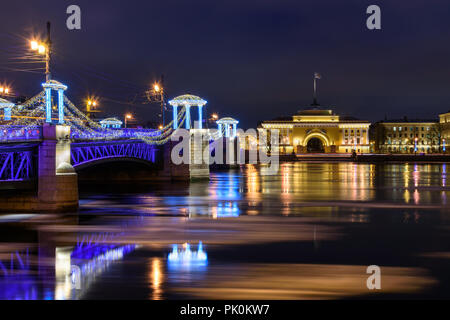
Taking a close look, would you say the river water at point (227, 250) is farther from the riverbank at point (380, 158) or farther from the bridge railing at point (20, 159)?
the riverbank at point (380, 158)

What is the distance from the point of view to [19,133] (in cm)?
2733

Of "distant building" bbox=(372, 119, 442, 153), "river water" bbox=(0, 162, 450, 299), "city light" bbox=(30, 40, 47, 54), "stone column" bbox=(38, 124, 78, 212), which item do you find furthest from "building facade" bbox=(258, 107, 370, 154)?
"city light" bbox=(30, 40, 47, 54)

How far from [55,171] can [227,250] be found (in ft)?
37.0

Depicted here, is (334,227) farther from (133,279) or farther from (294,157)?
(294,157)

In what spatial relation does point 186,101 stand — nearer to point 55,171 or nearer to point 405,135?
point 55,171

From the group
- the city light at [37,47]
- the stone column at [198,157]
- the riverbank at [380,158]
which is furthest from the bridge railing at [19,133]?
the riverbank at [380,158]

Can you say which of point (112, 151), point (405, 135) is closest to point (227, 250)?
point (112, 151)

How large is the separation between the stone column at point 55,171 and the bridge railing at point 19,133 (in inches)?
15.6

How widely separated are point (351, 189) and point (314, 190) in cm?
354

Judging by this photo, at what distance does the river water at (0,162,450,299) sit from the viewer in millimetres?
16656

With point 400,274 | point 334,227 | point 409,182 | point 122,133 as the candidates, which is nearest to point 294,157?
point 409,182

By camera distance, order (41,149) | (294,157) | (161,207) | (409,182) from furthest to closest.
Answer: (294,157) < (409,182) < (161,207) < (41,149)

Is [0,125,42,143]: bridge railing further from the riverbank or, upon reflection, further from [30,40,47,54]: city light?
the riverbank
